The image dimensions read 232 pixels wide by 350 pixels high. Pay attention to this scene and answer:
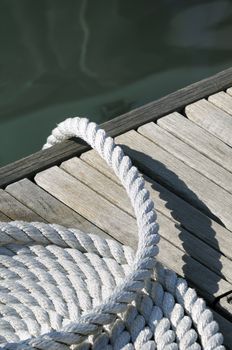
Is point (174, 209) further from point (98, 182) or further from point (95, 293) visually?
point (95, 293)

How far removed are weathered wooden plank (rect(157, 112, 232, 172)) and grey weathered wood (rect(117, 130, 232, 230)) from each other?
2.7 inches

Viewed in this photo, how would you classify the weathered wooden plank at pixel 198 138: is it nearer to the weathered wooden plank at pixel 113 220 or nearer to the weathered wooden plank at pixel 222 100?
the weathered wooden plank at pixel 222 100

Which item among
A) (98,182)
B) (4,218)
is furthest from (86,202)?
(4,218)

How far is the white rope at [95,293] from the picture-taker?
193 cm

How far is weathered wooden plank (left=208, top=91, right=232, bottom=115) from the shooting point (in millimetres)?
2680

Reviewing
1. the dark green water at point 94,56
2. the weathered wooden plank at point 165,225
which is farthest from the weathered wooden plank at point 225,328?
the dark green water at point 94,56

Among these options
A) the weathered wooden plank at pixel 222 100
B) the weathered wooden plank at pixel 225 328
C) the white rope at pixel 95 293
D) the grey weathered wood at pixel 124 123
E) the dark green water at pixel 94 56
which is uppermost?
the dark green water at pixel 94 56

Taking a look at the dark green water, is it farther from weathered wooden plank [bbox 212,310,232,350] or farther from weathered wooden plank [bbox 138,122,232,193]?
weathered wooden plank [bbox 212,310,232,350]

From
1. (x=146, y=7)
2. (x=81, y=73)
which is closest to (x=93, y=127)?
(x=81, y=73)

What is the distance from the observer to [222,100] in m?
2.71

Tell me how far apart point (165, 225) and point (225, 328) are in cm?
32

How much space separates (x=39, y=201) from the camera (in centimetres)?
237

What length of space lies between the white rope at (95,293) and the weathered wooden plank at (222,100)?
17.9 inches

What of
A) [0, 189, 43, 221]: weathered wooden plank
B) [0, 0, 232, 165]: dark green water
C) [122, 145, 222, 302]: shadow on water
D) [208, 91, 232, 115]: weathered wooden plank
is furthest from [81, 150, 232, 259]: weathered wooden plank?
[0, 0, 232, 165]: dark green water
